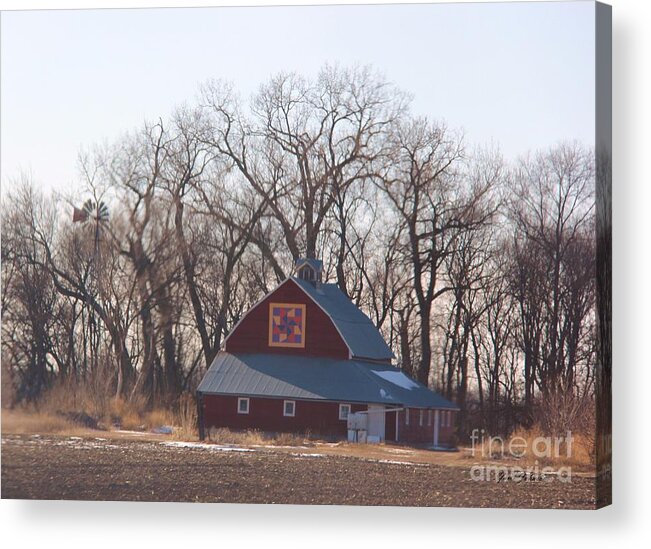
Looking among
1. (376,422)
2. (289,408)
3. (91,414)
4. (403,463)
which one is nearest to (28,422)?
(91,414)

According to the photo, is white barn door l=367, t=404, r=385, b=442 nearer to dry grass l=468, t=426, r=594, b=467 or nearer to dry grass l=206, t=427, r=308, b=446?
dry grass l=206, t=427, r=308, b=446

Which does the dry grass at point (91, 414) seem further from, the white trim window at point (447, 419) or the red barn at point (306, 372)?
the white trim window at point (447, 419)

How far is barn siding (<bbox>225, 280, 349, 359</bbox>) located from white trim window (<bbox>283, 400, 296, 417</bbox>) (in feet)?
2.94

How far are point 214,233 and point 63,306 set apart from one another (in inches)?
126

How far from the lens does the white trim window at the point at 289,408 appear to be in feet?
85.6

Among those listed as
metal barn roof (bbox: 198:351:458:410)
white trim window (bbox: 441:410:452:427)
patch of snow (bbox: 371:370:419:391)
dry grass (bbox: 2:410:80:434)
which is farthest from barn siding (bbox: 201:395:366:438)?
dry grass (bbox: 2:410:80:434)

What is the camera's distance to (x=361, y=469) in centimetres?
2511

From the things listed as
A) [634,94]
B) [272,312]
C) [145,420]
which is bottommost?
[145,420]

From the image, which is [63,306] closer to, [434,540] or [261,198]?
[261,198]

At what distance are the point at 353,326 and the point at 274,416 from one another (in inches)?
86.2

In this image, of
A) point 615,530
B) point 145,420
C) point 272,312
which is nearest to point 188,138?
point 272,312

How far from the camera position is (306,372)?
85.8ft

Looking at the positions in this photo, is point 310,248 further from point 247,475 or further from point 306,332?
point 247,475

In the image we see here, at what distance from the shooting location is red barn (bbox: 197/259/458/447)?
25.8 meters
